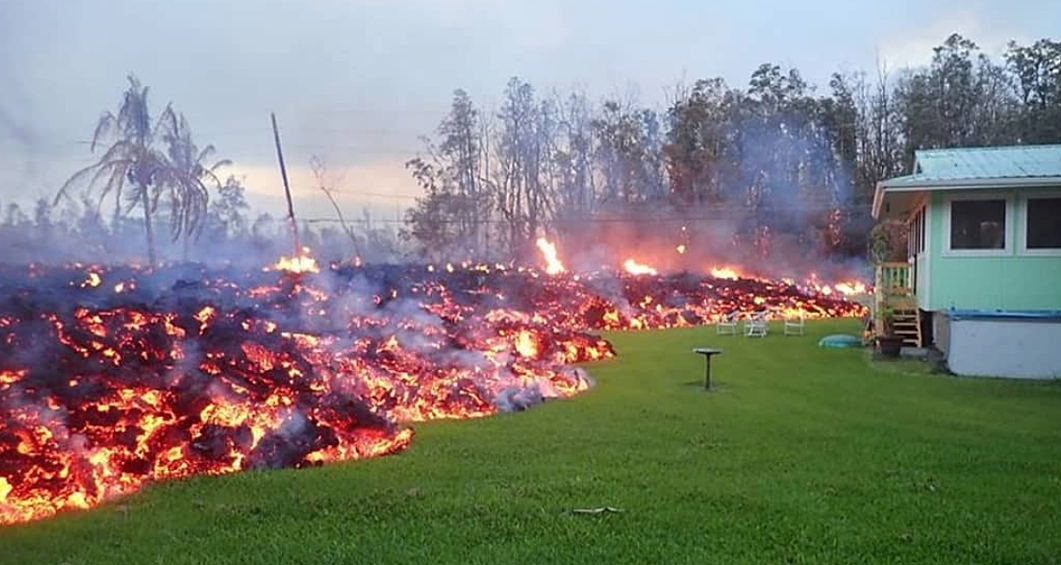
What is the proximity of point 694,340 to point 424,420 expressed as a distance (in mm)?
11784

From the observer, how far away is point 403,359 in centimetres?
1245

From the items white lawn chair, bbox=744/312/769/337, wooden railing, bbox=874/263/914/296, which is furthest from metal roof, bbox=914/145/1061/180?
white lawn chair, bbox=744/312/769/337

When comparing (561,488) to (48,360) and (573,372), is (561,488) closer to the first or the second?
(48,360)

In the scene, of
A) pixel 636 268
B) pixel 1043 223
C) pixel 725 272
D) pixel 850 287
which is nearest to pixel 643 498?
pixel 1043 223

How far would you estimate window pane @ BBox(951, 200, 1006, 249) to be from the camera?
51.9 feet

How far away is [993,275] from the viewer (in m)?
15.7

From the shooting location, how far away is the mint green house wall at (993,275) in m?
15.4

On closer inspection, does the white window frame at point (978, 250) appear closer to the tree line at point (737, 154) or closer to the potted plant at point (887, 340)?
the potted plant at point (887, 340)

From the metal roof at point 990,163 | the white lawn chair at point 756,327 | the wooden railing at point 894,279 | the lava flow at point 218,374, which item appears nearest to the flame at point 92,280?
the lava flow at point 218,374

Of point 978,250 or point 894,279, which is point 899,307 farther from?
point 894,279

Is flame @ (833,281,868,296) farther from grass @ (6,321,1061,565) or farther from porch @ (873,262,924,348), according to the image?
grass @ (6,321,1061,565)

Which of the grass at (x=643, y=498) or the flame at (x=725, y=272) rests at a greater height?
the flame at (x=725, y=272)

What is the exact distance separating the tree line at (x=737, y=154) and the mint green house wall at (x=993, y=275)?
2444 centimetres

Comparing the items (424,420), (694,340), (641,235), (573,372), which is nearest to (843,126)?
(641,235)
